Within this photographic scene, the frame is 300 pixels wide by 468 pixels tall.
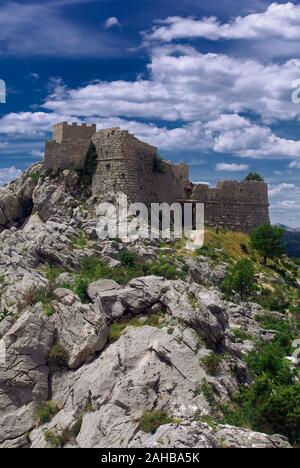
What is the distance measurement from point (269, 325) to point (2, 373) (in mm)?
15192

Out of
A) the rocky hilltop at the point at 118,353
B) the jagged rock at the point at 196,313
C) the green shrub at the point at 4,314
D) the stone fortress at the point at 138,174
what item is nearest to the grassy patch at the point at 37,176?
the stone fortress at the point at 138,174

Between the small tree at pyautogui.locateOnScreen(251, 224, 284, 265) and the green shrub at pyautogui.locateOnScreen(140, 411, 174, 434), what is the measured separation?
3123cm

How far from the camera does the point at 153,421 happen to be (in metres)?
21.2

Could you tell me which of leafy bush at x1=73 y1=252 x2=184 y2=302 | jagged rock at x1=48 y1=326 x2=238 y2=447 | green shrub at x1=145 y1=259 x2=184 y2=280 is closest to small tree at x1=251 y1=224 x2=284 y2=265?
leafy bush at x1=73 y1=252 x2=184 y2=302

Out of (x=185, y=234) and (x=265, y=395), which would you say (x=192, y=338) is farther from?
(x=185, y=234)

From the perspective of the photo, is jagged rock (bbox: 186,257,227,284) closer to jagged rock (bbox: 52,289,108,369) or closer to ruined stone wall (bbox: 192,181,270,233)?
jagged rock (bbox: 52,289,108,369)

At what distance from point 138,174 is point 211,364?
25776 millimetres

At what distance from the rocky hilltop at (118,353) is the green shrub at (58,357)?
0.05 m

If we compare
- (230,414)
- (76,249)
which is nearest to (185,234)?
(76,249)

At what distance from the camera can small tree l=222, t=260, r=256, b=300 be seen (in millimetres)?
39884

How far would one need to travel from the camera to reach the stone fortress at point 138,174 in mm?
47312

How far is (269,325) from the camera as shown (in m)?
33.9

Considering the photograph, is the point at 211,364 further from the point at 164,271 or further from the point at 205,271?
the point at 205,271

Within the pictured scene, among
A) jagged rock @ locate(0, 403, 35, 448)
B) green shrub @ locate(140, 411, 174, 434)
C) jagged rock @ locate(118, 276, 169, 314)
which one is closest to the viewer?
green shrub @ locate(140, 411, 174, 434)
